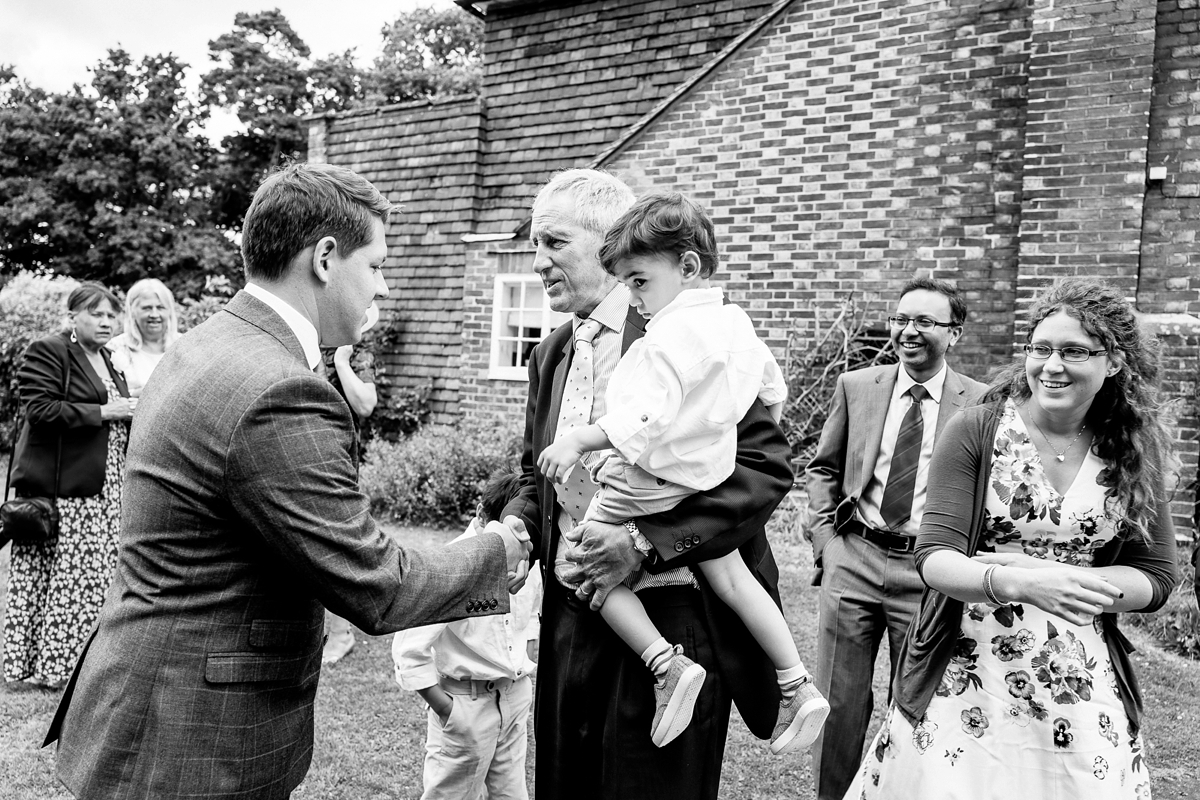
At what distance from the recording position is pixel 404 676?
3141 mm

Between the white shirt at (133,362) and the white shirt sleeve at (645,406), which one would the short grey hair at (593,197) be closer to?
the white shirt sleeve at (645,406)

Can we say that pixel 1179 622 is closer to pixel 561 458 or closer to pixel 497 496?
pixel 497 496

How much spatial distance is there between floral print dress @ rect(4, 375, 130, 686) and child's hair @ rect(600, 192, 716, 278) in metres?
4.60

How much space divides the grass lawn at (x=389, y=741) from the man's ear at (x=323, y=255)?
10.2 feet

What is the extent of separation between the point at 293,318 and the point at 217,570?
0.56 meters

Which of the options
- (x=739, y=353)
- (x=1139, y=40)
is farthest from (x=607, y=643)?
(x=1139, y=40)

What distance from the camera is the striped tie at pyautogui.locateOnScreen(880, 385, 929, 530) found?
4.05 meters

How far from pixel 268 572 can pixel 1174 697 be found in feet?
18.8

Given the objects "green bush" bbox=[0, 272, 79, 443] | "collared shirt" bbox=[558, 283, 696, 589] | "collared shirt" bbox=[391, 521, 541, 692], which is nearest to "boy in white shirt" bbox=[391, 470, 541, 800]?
"collared shirt" bbox=[391, 521, 541, 692]

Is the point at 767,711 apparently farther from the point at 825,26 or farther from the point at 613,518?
the point at 825,26

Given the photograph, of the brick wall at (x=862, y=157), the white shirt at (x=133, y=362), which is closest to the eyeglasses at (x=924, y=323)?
the brick wall at (x=862, y=157)

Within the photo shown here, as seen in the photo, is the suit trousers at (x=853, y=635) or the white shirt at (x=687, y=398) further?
the suit trousers at (x=853, y=635)

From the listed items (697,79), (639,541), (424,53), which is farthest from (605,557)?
(424,53)

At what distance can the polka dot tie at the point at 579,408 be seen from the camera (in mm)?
2533
